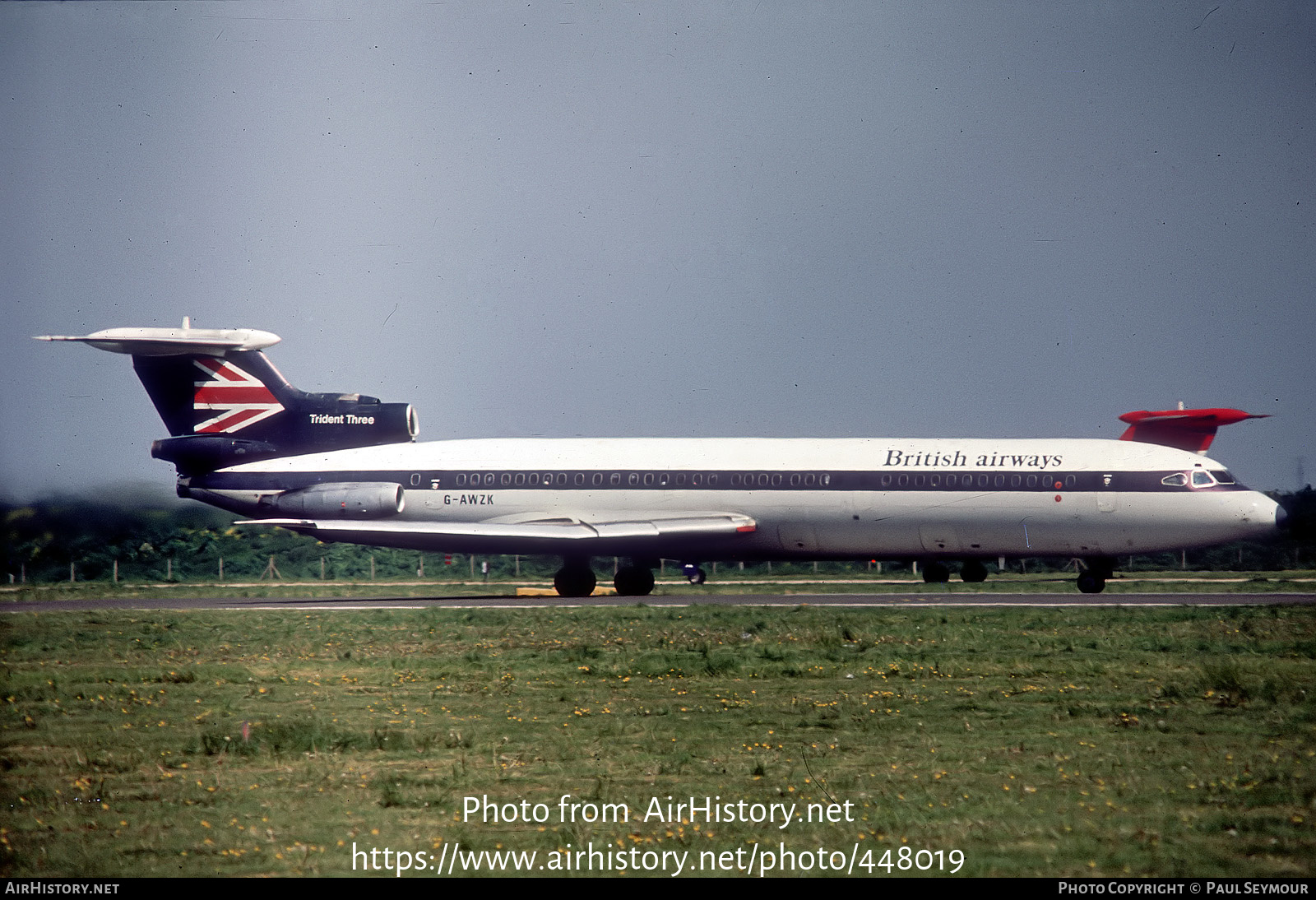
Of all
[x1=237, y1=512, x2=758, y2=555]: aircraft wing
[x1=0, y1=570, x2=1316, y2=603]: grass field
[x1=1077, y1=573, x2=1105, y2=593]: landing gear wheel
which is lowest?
[x1=0, y1=570, x2=1316, y2=603]: grass field

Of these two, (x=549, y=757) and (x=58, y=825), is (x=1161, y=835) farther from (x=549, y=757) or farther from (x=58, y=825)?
(x=58, y=825)

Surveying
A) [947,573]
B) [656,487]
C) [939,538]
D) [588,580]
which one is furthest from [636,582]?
[947,573]

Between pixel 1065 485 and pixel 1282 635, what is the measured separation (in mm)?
12932

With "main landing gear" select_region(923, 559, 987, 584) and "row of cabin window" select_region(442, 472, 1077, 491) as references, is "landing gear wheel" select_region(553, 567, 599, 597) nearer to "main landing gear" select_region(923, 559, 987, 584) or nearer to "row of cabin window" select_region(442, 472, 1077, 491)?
"row of cabin window" select_region(442, 472, 1077, 491)

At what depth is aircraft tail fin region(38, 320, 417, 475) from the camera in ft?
121

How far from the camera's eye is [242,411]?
37562mm

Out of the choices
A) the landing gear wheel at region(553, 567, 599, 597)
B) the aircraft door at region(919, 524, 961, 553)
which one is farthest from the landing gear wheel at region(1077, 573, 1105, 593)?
the landing gear wheel at region(553, 567, 599, 597)

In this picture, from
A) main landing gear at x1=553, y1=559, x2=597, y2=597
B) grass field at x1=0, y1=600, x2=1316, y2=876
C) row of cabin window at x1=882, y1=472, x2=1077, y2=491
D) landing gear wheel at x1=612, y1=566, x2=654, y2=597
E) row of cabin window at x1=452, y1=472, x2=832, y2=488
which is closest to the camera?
grass field at x1=0, y1=600, x2=1316, y2=876

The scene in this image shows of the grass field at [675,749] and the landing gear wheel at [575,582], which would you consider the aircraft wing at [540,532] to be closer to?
the landing gear wheel at [575,582]

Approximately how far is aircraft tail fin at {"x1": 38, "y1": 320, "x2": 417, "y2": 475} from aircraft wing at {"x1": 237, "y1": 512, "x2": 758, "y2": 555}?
3247 millimetres

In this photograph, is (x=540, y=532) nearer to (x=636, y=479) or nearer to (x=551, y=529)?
(x=551, y=529)

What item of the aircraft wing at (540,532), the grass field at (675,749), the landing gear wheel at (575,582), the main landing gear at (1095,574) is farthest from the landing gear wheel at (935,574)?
the grass field at (675,749)

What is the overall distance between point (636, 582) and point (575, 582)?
67.8 inches

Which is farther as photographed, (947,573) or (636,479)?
(947,573)
